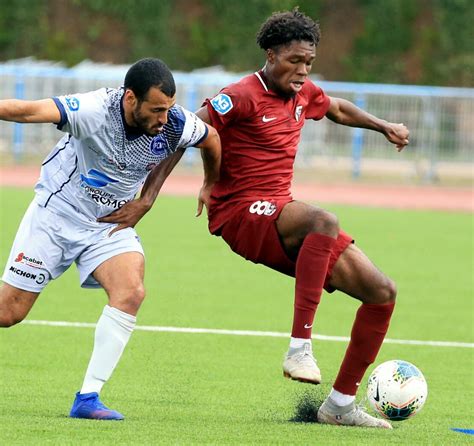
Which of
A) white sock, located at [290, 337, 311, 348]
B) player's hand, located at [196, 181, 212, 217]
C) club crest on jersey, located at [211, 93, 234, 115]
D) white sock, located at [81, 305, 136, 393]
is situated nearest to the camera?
white sock, located at [290, 337, 311, 348]

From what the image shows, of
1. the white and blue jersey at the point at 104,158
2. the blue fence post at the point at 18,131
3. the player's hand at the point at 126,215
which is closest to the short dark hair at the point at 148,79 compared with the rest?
the white and blue jersey at the point at 104,158

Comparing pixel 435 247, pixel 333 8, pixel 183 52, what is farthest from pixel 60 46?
pixel 435 247

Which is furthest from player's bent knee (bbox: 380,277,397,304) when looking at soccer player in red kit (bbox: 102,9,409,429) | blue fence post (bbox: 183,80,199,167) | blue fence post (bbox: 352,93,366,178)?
blue fence post (bbox: 183,80,199,167)

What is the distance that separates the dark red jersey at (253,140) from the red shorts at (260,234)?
10 centimetres

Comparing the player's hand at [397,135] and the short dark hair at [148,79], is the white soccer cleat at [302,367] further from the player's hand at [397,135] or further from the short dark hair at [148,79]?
the player's hand at [397,135]

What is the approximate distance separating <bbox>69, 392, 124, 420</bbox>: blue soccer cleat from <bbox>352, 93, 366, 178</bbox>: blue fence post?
2361 cm

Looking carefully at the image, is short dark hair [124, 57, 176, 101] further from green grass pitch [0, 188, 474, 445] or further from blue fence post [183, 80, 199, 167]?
blue fence post [183, 80, 199, 167]

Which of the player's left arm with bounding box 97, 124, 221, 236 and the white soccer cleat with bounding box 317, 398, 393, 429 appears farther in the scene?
the white soccer cleat with bounding box 317, 398, 393, 429

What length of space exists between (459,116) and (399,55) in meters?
14.2

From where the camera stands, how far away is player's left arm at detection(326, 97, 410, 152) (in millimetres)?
7977

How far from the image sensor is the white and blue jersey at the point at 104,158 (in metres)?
6.97

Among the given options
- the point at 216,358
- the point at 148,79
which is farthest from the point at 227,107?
the point at 216,358

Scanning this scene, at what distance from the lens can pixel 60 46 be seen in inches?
1709

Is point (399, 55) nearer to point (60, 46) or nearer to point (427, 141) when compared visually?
point (60, 46)
